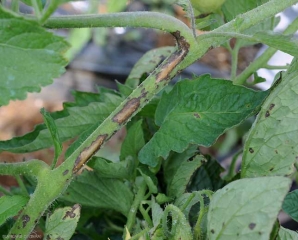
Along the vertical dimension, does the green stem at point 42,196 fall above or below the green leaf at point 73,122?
below

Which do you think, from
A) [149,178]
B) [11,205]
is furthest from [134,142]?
[11,205]

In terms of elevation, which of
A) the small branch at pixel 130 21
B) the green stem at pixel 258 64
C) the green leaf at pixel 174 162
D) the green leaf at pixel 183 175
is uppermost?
the green stem at pixel 258 64

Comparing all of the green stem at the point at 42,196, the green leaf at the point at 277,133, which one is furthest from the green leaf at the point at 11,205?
the green leaf at the point at 277,133

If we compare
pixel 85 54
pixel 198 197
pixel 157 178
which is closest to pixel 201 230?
pixel 198 197

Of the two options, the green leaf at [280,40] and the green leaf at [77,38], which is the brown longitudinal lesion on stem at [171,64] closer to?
the green leaf at [280,40]

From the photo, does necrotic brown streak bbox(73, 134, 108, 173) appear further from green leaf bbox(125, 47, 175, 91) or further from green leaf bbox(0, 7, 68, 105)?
green leaf bbox(125, 47, 175, 91)
